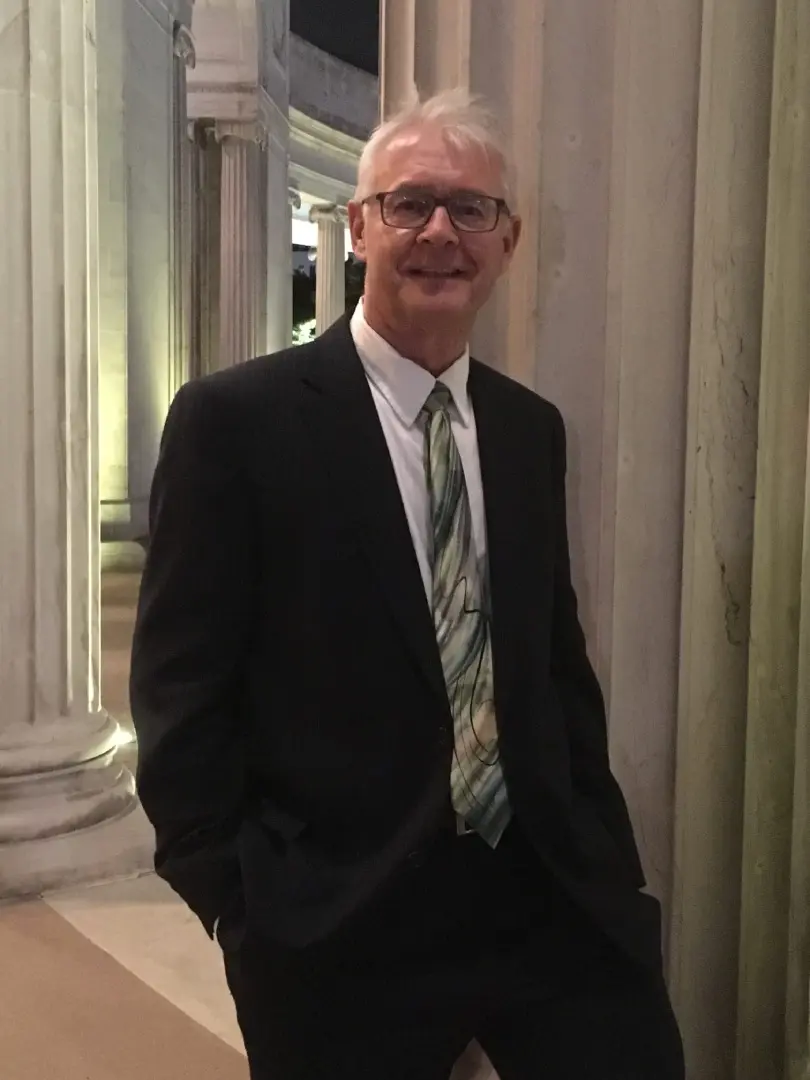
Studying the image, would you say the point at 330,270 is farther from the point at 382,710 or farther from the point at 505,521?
the point at 382,710

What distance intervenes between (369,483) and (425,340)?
26 cm

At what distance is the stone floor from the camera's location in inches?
114

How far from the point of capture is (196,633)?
1.71m

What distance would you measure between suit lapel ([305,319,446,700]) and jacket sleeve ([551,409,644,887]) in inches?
14.2

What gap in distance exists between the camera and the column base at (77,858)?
3887 millimetres

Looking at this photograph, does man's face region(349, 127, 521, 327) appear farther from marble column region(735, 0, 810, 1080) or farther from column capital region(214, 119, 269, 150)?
column capital region(214, 119, 269, 150)

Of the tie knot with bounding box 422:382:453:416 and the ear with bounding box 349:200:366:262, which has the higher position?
the ear with bounding box 349:200:366:262

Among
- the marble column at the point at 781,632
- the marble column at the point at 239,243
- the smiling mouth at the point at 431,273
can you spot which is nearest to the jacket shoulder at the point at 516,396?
the smiling mouth at the point at 431,273

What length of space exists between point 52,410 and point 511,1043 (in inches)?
115

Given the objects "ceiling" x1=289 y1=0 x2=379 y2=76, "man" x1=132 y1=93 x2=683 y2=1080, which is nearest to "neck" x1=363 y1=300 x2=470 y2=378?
"man" x1=132 y1=93 x2=683 y2=1080

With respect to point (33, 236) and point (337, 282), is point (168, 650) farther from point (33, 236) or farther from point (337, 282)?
point (337, 282)

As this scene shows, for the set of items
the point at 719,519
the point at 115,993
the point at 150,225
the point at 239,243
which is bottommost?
the point at 115,993

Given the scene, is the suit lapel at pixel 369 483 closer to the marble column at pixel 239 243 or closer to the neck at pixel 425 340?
the neck at pixel 425 340

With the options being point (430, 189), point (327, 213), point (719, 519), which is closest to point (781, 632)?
point (719, 519)
